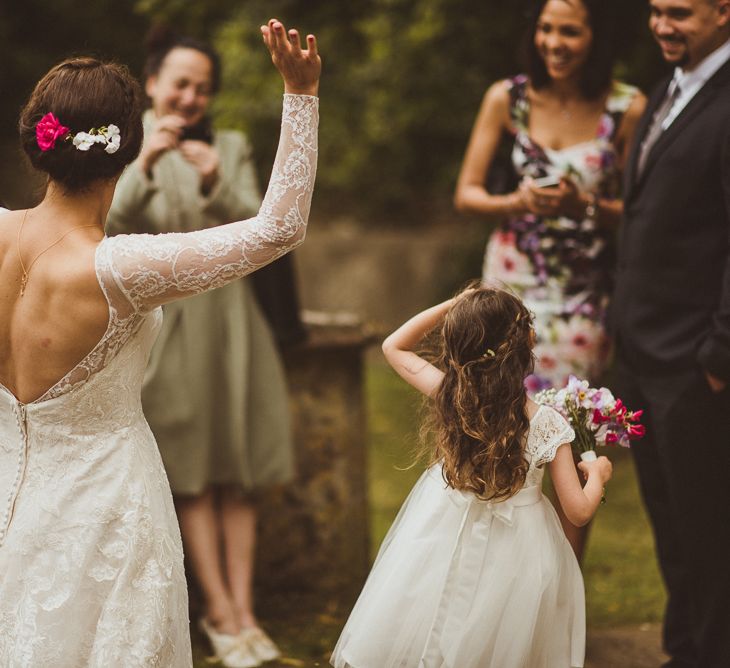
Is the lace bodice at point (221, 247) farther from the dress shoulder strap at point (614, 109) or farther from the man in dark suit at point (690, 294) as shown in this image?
the dress shoulder strap at point (614, 109)

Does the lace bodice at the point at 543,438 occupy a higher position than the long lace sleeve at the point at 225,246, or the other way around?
the long lace sleeve at the point at 225,246

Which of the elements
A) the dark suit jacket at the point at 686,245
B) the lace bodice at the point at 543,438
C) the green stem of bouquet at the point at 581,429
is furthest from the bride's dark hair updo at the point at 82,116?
the dark suit jacket at the point at 686,245

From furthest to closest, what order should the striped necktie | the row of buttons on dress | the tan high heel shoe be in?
the tan high heel shoe, the striped necktie, the row of buttons on dress

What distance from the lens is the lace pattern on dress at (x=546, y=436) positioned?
3131mm

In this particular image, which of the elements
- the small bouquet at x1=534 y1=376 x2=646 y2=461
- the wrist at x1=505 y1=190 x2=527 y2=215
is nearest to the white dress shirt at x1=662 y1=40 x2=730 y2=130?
the wrist at x1=505 y1=190 x2=527 y2=215

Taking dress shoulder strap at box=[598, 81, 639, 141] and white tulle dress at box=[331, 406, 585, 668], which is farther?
dress shoulder strap at box=[598, 81, 639, 141]

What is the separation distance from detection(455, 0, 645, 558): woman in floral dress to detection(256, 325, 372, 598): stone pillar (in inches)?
40.7

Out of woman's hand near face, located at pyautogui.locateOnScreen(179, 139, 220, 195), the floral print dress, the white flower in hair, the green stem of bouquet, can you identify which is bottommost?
the green stem of bouquet

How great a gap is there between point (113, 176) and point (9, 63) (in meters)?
12.2

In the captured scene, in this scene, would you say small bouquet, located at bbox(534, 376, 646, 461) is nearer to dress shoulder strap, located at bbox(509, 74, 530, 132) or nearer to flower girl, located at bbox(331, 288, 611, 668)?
flower girl, located at bbox(331, 288, 611, 668)

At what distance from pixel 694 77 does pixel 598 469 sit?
4.91 feet

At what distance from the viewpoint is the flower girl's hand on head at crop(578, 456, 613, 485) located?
3.17 m

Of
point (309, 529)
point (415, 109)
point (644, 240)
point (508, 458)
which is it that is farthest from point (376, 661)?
point (415, 109)

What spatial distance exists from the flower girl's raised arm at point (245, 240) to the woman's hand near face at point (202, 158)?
5.69 feet
